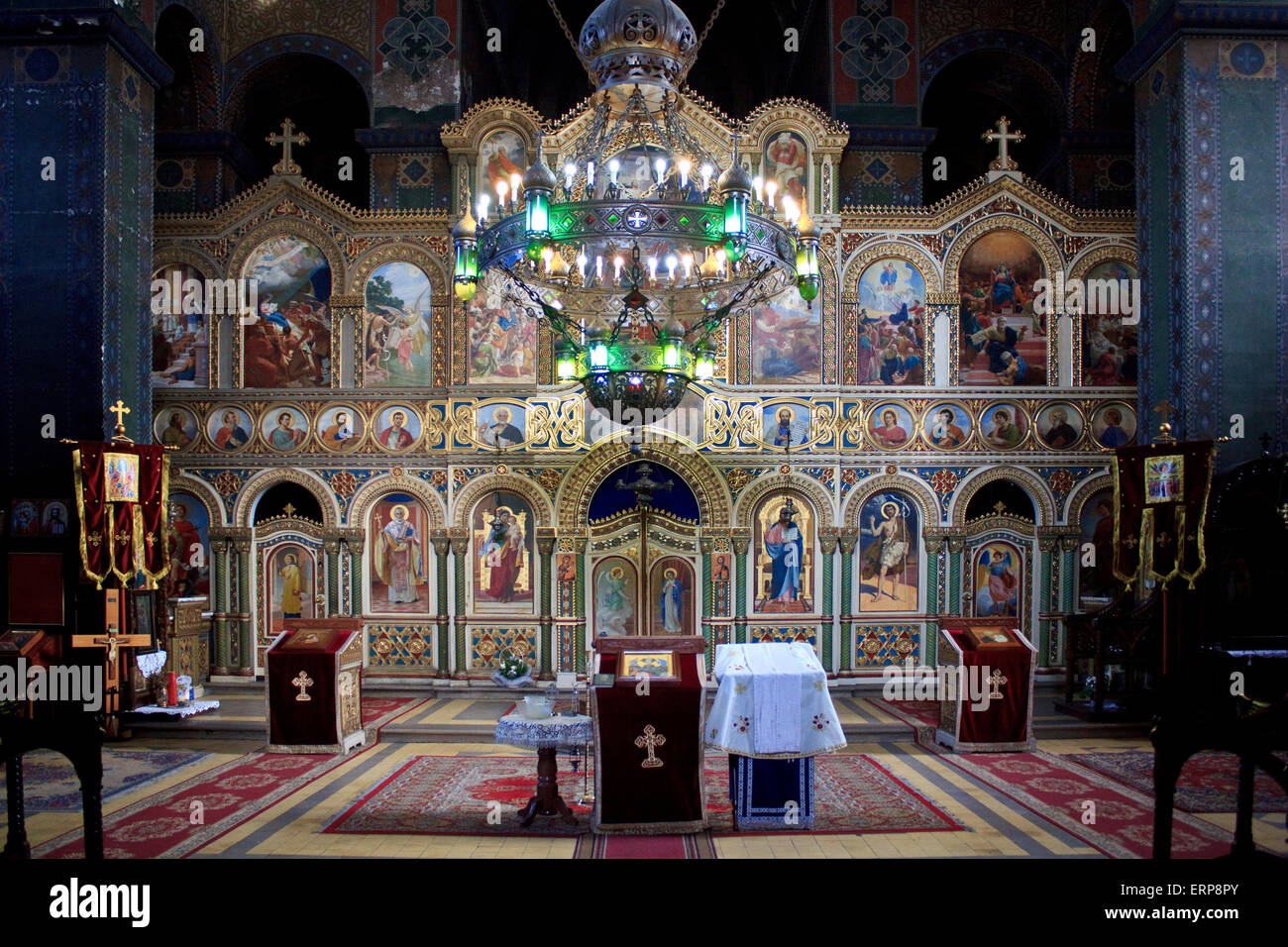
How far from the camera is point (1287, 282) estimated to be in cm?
1080

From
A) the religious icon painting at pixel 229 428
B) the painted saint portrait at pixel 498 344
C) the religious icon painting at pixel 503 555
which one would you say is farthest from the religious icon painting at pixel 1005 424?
the religious icon painting at pixel 229 428

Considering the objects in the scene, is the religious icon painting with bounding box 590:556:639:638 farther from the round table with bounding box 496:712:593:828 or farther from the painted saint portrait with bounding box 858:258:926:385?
the round table with bounding box 496:712:593:828

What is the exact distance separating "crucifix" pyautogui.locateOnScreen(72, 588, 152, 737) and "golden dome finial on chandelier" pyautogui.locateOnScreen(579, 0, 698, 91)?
7536mm

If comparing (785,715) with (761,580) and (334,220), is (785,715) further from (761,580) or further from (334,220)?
(334,220)

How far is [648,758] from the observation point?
7.43m

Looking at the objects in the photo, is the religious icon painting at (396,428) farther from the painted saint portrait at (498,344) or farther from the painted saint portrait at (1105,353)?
the painted saint portrait at (1105,353)

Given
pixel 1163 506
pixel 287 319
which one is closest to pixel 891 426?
pixel 1163 506

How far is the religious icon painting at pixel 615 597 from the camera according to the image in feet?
42.7

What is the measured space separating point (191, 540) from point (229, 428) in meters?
1.59

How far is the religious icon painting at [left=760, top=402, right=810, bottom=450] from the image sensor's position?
1316 centimetres

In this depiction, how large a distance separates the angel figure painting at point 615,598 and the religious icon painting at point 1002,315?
17.0ft

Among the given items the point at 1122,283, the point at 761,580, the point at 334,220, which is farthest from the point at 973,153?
the point at 334,220

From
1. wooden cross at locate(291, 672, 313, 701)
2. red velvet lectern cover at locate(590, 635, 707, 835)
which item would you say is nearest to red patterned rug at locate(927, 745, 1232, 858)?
red velvet lectern cover at locate(590, 635, 707, 835)

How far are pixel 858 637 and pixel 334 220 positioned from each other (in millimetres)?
8862
